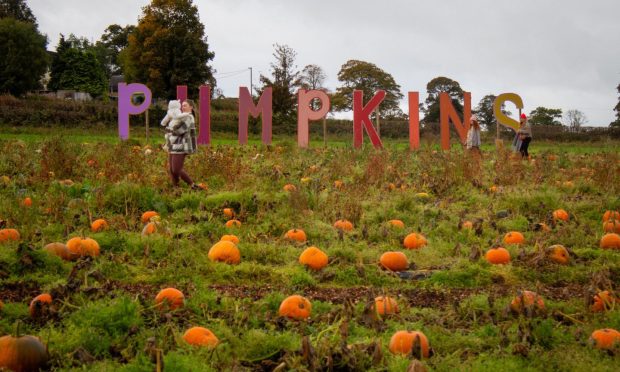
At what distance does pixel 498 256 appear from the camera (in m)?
5.82

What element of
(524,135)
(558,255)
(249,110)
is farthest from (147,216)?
(249,110)

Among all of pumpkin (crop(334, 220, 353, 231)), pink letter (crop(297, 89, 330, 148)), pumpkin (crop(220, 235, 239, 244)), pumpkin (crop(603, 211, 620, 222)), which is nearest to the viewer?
pumpkin (crop(220, 235, 239, 244))

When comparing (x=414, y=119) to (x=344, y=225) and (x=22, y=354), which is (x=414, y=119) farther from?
(x=22, y=354)

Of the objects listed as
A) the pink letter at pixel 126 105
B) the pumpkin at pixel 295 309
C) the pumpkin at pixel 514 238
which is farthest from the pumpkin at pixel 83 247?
the pink letter at pixel 126 105

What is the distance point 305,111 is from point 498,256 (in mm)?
15193

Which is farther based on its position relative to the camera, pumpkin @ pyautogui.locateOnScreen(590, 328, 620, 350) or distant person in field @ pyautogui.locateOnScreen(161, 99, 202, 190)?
distant person in field @ pyautogui.locateOnScreen(161, 99, 202, 190)

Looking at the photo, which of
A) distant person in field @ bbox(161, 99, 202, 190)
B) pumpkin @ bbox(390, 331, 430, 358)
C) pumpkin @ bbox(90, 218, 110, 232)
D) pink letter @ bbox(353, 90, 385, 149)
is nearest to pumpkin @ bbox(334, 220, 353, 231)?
pumpkin @ bbox(90, 218, 110, 232)

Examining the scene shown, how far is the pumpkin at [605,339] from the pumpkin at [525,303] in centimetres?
43

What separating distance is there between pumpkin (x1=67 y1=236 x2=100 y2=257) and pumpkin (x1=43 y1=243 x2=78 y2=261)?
0.07 metres

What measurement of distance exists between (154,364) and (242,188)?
6079mm

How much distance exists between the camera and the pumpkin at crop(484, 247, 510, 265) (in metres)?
5.81

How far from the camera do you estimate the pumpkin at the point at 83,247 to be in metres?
5.71

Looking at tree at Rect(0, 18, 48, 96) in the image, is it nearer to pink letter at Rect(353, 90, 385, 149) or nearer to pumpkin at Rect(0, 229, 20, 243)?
pink letter at Rect(353, 90, 385, 149)

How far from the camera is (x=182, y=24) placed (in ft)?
159
